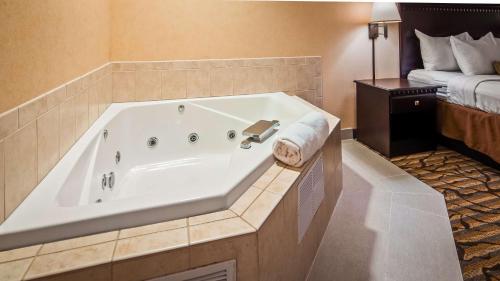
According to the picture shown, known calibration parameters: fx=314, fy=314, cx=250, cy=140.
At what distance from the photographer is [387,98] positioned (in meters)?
2.69

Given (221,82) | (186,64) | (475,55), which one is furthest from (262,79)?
(475,55)

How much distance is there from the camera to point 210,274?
0.83 metres

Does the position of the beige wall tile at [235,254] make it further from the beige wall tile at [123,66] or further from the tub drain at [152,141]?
the beige wall tile at [123,66]

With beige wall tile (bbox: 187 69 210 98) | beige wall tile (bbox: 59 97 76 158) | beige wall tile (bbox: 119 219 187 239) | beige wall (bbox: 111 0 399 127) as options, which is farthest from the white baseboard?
beige wall tile (bbox: 119 219 187 239)

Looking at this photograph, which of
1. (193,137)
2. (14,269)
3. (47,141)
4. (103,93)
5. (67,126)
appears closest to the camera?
(14,269)

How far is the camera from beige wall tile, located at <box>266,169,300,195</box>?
1087mm

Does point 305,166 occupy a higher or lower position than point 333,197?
higher

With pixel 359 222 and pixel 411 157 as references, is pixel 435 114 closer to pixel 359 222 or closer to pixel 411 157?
pixel 411 157

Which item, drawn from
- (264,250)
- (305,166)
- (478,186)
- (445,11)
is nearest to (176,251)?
(264,250)

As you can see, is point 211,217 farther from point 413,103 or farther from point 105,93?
point 413,103

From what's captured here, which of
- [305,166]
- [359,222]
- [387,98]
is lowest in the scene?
[359,222]

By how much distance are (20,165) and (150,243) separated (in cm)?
53

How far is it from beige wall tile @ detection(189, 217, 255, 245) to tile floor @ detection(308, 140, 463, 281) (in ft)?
2.20

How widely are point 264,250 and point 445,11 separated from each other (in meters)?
3.59
